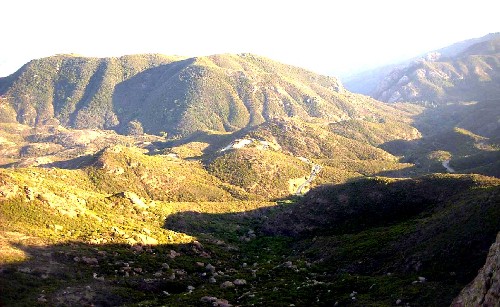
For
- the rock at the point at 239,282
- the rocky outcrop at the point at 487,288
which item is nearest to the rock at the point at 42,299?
the rock at the point at 239,282

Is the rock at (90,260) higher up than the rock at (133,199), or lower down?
higher up

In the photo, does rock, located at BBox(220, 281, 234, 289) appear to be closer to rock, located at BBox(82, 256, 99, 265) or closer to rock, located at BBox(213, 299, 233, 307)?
rock, located at BBox(213, 299, 233, 307)

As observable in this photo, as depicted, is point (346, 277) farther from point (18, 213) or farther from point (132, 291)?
point (18, 213)

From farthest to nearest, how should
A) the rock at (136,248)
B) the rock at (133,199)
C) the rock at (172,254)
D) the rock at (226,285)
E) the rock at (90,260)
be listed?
the rock at (133,199) → the rock at (172,254) → the rock at (136,248) → the rock at (90,260) → the rock at (226,285)

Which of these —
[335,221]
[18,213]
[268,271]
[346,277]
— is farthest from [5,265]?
[335,221]

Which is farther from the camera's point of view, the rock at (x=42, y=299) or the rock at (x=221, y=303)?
the rock at (x=221, y=303)

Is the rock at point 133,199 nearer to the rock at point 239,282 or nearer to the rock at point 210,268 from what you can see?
the rock at point 210,268

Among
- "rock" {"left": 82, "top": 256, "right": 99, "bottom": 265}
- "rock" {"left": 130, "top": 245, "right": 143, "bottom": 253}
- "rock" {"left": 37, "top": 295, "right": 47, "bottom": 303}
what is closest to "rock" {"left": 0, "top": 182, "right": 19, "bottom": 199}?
"rock" {"left": 82, "top": 256, "right": 99, "bottom": 265}

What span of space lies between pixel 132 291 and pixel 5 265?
23.1 m

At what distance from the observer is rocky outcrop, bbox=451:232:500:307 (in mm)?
38938

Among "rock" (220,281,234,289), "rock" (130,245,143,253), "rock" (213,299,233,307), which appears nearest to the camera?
"rock" (213,299,233,307)

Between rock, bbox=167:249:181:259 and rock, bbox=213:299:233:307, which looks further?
rock, bbox=167:249:181:259

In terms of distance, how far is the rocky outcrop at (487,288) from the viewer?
128 feet

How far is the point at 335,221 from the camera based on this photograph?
134375mm
